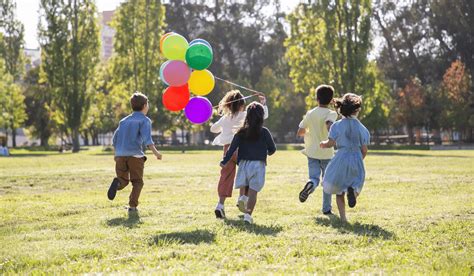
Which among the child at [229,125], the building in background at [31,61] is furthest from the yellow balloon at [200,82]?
the building in background at [31,61]

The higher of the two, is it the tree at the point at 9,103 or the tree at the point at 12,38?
the tree at the point at 12,38

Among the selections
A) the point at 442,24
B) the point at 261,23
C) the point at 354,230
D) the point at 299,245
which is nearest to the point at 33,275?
the point at 299,245

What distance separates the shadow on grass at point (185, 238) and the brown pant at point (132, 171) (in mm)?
2064

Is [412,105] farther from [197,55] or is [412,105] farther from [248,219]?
[248,219]

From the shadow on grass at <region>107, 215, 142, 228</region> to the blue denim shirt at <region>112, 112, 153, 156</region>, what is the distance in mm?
943

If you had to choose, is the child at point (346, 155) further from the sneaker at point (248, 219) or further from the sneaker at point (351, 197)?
the sneaker at point (248, 219)

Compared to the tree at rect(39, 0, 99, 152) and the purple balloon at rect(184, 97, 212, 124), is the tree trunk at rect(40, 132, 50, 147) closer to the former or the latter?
the tree at rect(39, 0, 99, 152)

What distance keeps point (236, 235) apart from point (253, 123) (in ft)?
5.51

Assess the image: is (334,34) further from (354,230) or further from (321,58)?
(354,230)

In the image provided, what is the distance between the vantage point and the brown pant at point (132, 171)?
8.12 m

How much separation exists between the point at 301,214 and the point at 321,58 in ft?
112

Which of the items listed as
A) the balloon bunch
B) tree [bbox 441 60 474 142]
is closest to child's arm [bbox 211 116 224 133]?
the balloon bunch

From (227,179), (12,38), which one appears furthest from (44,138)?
(227,179)

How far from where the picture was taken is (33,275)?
14.2 ft
